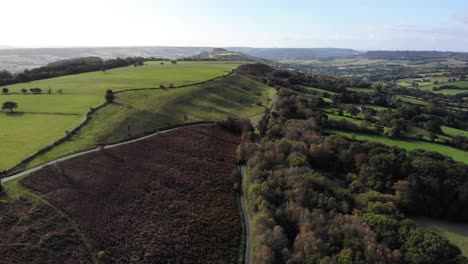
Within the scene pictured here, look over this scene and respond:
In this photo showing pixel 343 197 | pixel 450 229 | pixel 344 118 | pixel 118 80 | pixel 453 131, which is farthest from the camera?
pixel 118 80

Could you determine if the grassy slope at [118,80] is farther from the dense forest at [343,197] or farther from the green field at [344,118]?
the green field at [344,118]

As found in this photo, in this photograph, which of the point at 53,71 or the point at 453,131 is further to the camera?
the point at 53,71

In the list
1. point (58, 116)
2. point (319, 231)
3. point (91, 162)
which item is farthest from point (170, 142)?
point (319, 231)

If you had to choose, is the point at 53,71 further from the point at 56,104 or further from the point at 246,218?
the point at 246,218

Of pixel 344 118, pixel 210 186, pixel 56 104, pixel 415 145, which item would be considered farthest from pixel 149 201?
pixel 344 118

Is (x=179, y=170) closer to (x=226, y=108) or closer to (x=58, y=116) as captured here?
(x=58, y=116)

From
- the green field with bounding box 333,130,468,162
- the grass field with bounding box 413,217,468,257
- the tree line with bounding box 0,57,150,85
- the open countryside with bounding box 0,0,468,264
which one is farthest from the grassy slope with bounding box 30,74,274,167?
the grass field with bounding box 413,217,468,257

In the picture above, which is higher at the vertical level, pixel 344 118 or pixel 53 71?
pixel 53 71
